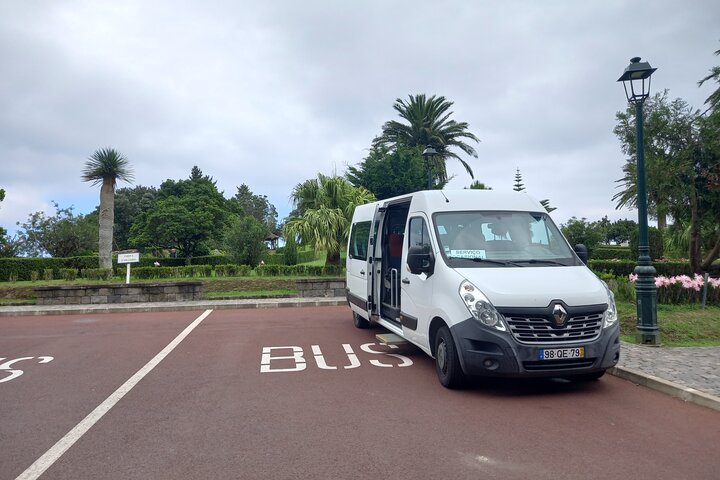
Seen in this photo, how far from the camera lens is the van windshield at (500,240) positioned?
261 inches

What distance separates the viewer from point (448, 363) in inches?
241

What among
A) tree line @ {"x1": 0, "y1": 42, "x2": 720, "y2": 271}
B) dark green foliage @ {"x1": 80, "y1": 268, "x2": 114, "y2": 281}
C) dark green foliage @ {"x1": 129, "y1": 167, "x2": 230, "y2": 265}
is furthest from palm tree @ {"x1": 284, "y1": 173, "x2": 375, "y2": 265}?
dark green foliage @ {"x1": 129, "y1": 167, "x2": 230, "y2": 265}

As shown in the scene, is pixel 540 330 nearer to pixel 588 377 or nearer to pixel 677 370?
pixel 588 377

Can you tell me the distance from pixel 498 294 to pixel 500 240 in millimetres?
1373

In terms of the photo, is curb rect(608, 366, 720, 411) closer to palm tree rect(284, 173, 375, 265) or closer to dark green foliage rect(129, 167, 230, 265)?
palm tree rect(284, 173, 375, 265)

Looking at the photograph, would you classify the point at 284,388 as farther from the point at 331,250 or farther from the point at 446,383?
the point at 331,250

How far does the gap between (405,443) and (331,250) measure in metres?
18.2

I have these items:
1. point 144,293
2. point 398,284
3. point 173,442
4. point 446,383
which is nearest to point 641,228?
point 398,284

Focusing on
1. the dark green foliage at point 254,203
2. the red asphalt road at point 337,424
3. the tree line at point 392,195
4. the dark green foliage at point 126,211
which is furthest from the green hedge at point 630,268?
the dark green foliage at point 254,203

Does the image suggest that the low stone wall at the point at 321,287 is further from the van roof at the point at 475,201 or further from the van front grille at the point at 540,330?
the van front grille at the point at 540,330

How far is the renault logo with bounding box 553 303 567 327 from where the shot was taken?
5680 mm

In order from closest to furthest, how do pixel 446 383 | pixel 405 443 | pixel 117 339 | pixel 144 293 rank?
pixel 405 443
pixel 446 383
pixel 117 339
pixel 144 293

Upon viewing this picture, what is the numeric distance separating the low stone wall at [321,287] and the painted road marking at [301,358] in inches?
351

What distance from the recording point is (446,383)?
617 centimetres
